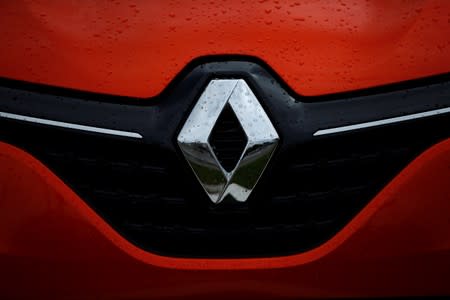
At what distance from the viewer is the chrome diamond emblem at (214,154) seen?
6.08ft

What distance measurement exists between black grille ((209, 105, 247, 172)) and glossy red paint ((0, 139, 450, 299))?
9.6 inches

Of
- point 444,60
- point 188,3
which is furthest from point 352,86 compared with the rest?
point 188,3

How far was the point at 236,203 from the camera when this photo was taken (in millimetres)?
1870

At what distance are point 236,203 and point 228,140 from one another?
0.15 m

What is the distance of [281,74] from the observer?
6.23 feet

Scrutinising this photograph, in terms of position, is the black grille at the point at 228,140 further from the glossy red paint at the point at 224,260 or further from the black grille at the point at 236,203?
the glossy red paint at the point at 224,260

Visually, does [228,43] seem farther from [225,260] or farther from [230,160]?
[225,260]

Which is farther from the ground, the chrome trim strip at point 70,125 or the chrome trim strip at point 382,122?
the chrome trim strip at point 382,122

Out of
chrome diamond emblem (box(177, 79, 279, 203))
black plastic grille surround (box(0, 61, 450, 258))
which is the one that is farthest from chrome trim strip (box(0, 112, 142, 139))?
chrome diamond emblem (box(177, 79, 279, 203))

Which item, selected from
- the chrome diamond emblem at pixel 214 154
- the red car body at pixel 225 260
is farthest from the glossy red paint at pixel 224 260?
the chrome diamond emblem at pixel 214 154

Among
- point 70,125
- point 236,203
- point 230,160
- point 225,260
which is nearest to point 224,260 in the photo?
point 225,260

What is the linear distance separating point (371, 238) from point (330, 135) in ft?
0.88

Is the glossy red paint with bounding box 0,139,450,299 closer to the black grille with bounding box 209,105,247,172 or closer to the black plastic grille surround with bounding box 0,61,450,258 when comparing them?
the black plastic grille surround with bounding box 0,61,450,258

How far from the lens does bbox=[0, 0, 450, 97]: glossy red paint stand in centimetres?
191
